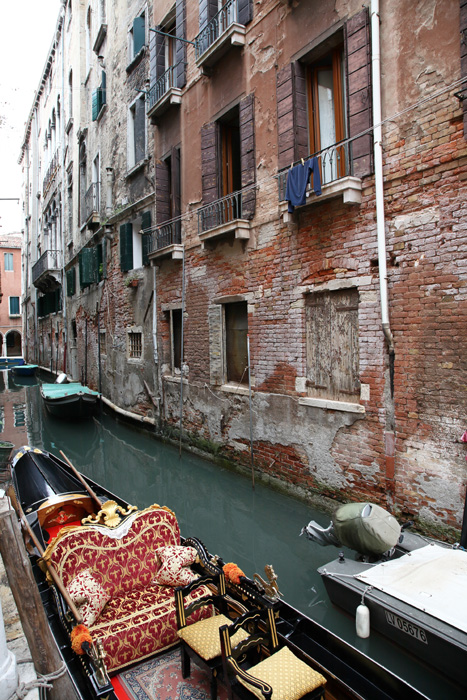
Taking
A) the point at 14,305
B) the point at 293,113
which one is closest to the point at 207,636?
the point at 293,113

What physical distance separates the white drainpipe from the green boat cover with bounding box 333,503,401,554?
1.83m

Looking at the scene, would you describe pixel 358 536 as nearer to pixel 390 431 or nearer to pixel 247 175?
pixel 390 431

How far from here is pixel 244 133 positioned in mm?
7488

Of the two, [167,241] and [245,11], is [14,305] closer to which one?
[167,241]

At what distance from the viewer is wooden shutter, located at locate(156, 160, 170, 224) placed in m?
10.5

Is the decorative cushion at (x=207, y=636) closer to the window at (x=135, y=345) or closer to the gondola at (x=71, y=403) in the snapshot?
the window at (x=135, y=345)

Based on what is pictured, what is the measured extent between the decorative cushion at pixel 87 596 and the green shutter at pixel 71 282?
55.6 ft

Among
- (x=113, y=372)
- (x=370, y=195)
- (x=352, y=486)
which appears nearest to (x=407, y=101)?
(x=370, y=195)

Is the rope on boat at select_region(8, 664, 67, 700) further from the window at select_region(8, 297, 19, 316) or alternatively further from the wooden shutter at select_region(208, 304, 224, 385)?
the window at select_region(8, 297, 19, 316)

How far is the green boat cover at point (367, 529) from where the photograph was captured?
13.2ft

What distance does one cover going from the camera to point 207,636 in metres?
2.88

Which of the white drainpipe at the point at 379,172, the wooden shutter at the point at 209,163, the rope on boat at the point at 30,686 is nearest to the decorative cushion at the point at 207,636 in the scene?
the rope on boat at the point at 30,686

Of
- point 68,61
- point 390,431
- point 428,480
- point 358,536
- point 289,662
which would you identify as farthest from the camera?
point 68,61

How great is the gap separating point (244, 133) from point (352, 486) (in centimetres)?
535
